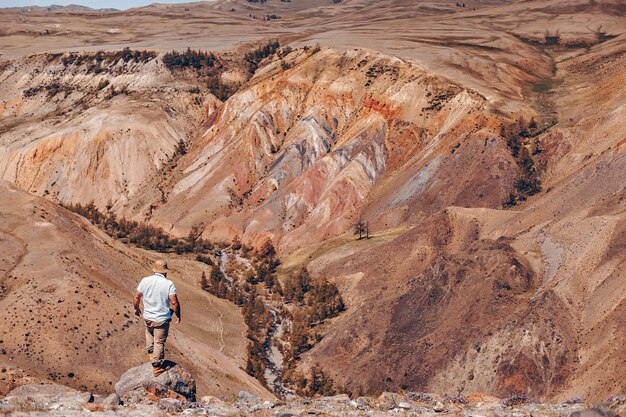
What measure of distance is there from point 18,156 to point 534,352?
68.5 metres

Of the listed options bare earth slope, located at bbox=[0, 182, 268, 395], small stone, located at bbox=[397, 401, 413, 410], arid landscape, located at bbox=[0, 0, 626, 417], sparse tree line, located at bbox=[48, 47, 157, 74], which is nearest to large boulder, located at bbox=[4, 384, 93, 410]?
small stone, located at bbox=[397, 401, 413, 410]

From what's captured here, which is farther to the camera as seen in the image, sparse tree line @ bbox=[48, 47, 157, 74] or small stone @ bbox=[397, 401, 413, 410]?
sparse tree line @ bbox=[48, 47, 157, 74]

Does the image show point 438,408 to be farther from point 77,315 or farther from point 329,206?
point 329,206

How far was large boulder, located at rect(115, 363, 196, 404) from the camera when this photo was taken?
1975cm

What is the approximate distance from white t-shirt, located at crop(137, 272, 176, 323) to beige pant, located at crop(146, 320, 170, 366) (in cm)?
21

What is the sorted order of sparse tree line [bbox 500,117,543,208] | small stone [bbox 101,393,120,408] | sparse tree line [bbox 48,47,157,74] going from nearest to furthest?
small stone [bbox 101,393,120,408] → sparse tree line [bbox 500,117,543,208] → sparse tree line [bbox 48,47,157,74]

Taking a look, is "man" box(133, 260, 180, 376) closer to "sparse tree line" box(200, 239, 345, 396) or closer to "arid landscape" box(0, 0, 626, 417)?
"arid landscape" box(0, 0, 626, 417)

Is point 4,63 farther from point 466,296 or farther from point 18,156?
point 466,296

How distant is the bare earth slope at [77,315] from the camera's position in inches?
1315

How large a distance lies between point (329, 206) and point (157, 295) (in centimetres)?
5861

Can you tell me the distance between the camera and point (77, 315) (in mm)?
37375

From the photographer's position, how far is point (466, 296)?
157 ft

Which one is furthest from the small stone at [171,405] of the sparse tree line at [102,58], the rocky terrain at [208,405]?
the sparse tree line at [102,58]

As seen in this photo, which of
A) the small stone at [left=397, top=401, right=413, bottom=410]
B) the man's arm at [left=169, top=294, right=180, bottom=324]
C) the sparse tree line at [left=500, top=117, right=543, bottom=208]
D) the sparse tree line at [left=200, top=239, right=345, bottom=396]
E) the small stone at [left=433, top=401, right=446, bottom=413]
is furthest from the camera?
the sparse tree line at [left=500, top=117, right=543, bottom=208]
